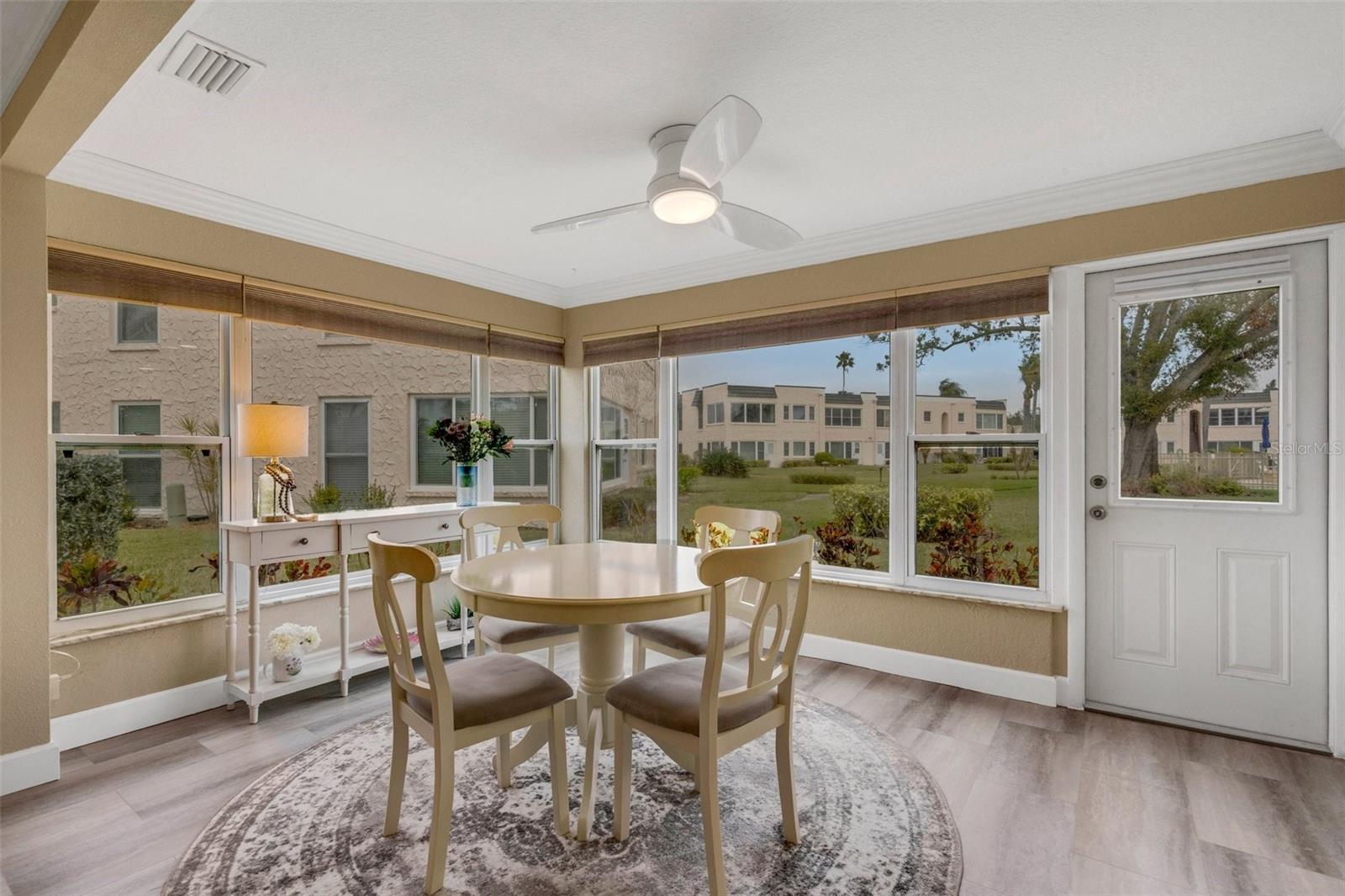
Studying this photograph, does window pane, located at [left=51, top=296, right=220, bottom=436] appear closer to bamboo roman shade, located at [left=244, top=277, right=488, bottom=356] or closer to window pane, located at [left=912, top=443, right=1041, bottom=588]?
bamboo roman shade, located at [left=244, top=277, right=488, bottom=356]

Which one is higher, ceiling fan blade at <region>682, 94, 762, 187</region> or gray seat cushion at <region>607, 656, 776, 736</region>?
ceiling fan blade at <region>682, 94, 762, 187</region>

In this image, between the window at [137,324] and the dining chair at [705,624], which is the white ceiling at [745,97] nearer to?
the window at [137,324]

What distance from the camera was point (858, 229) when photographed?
144 inches

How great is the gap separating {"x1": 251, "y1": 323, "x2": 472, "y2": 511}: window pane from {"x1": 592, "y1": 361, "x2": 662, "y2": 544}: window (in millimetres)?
1085

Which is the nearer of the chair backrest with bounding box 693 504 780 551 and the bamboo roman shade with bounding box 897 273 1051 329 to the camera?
the chair backrest with bounding box 693 504 780 551

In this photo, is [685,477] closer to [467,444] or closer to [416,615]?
[467,444]

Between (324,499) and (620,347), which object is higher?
(620,347)

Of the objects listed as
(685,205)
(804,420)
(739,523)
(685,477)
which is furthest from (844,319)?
(685,205)

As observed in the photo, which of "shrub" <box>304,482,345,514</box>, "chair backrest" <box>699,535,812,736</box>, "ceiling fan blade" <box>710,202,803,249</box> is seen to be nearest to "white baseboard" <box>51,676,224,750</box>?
"shrub" <box>304,482,345,514</box>

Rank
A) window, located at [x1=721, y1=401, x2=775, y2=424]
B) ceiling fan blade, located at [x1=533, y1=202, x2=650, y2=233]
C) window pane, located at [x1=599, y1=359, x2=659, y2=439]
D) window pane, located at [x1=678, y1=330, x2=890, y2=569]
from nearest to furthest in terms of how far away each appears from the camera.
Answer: ceiling fan blade, located at [x1=533, y1=202, x2=650, y2=233], window pane, located at [x1=678, y1=330, x2=890, y2=569], window, located at [x1=721, y1=401, x2=775, y2=424], window pane, located at [x1=599, y1=359, x2=659, y2=439]

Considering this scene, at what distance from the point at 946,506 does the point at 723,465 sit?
60.3 inches

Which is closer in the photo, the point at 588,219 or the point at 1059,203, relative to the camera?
the point at 588,219

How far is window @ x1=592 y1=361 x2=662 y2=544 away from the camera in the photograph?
490cm

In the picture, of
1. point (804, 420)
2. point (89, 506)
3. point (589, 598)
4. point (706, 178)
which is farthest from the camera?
point (804, 420)
